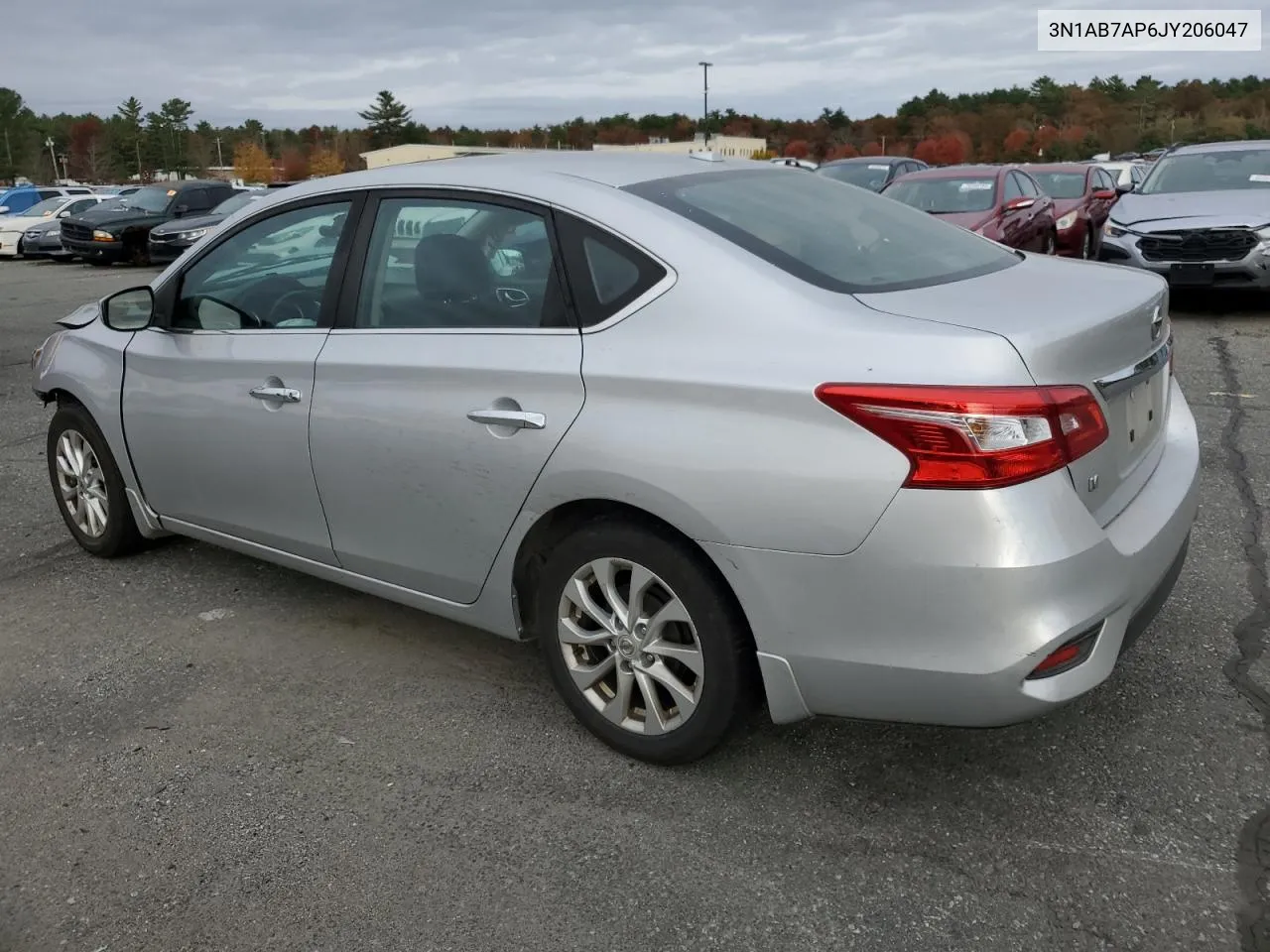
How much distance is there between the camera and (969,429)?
235 centimetres

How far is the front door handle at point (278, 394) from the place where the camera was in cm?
356

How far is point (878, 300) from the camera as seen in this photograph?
2.70m

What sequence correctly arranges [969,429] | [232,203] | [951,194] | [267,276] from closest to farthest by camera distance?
[969,429]
[267,276]
[951,194]
[232,203]

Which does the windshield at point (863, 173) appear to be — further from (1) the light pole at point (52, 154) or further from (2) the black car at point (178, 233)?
(1) the light pole at point (52, 154)

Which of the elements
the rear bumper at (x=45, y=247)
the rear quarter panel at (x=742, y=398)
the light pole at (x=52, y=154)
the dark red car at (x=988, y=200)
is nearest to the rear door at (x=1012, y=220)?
the dark red car at (x=988, y=200)

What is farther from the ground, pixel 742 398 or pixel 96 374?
pixel 742 398

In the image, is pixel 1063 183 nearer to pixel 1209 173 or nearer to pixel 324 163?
pixel 1209 173

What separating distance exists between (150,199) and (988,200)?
17.4m

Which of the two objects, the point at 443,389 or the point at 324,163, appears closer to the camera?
the point at 443,389

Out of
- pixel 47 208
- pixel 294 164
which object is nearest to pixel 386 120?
pixel 294 164

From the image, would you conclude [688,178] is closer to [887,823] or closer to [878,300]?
[878,300]

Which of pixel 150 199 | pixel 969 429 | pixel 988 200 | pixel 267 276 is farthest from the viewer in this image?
pixel 150 199

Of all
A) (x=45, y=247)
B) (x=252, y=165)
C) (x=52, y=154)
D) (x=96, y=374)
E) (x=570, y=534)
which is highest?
(x=52, y=154)

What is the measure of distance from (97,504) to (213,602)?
83 centimetres
